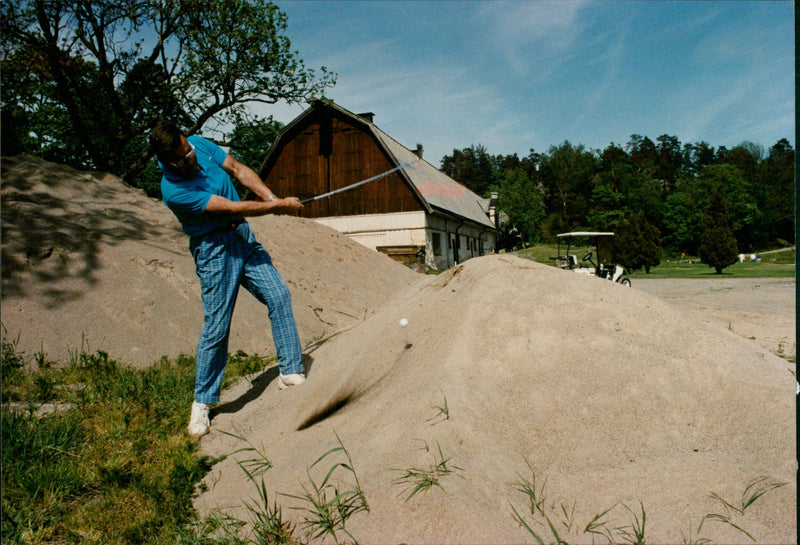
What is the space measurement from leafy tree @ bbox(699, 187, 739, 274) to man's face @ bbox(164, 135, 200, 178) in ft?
94.5

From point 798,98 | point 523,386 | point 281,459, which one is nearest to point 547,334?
point 523,386

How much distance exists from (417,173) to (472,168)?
5276 cm

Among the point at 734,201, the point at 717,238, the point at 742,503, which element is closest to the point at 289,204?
the point at 742,503

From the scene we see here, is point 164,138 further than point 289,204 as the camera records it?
No

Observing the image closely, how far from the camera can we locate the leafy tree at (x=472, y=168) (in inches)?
2787

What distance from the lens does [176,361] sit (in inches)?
215

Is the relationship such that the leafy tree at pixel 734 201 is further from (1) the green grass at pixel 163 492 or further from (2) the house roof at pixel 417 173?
(1) the green grass at pixel 163 492

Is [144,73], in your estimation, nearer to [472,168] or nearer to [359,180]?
[359,180]

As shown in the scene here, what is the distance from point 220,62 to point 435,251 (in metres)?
11.7

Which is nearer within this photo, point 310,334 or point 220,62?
point 310,334

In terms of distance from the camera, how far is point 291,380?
150 inches

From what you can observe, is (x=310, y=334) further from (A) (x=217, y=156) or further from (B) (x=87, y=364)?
(A) (x=217, y=156)

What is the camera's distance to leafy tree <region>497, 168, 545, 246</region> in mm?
51281

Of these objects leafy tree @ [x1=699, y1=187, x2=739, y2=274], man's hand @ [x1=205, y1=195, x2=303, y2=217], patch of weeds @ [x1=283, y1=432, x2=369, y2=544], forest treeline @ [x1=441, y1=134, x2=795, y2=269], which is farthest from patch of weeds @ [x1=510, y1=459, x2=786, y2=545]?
leafy tree @ [x1=699, y1=187, x2=739, y2=274]
